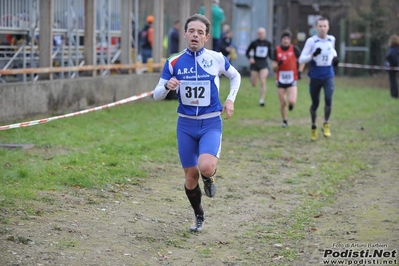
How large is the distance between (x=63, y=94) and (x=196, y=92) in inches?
389

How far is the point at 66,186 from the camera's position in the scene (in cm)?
961

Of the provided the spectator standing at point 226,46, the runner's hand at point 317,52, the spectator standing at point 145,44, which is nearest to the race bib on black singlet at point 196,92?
the runner's hand at point 317,52

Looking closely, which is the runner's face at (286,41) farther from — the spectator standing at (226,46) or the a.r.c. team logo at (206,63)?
the spectator standing at (226,46)

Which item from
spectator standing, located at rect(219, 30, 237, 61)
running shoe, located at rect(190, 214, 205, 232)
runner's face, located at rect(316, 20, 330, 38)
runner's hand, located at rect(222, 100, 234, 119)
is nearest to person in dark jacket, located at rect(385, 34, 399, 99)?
spectator standing, located at rect(219, 30, 237, 61)

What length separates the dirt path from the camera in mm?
6992

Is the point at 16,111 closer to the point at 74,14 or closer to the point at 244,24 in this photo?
the point at 74,14

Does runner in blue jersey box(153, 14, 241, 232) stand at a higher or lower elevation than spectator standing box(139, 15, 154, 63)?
lower

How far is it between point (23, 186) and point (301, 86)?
21.1 meters

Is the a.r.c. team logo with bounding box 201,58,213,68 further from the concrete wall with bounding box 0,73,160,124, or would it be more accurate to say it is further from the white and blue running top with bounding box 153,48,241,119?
the concrete wall with bounding box 0,73,160,124

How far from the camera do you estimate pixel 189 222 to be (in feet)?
28.1

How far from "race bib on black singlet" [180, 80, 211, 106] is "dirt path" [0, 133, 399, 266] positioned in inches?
53.2

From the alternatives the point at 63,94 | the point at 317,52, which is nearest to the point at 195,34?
the point at 317,52

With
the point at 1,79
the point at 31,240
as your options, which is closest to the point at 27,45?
the point at 1,79

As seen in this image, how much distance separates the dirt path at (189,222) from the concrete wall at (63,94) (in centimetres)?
456
